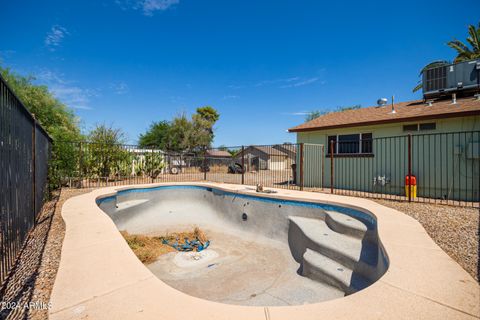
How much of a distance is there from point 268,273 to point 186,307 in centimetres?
349

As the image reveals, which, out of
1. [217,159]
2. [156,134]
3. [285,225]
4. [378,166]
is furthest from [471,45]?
[156,134]

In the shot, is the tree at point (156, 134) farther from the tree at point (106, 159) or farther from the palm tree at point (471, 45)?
the palm tree at point (471, 45)

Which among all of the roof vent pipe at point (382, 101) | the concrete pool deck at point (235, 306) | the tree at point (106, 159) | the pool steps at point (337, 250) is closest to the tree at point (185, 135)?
the tree at point (106, 159)

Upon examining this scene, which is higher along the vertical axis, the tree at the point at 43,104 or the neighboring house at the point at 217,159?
the tree at the point at 43,104

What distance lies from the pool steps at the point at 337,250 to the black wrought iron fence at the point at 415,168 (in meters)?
2.44

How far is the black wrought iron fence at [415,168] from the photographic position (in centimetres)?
700

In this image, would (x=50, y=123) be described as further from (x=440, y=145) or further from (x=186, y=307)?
(x=440, y=145)

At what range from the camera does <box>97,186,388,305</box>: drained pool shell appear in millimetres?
3791

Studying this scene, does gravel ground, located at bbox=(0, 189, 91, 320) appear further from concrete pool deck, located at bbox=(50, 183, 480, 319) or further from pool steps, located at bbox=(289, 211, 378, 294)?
pool steps, located at bbox=(289, 211, 378, 294)

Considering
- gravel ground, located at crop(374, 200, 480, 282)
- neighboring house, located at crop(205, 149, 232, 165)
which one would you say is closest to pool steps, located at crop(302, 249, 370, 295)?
gravel ground, located at crop(374, 200, 480, 282)

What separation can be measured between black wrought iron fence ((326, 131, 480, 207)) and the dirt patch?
5082mm

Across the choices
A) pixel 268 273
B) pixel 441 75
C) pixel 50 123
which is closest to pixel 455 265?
pixel 268 273

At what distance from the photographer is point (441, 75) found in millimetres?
9281

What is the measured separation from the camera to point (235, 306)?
178 cm
